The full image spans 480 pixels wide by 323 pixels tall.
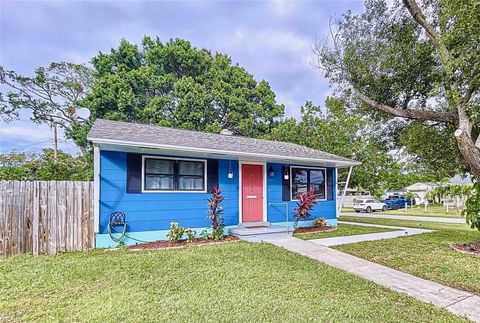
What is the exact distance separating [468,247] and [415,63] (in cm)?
521

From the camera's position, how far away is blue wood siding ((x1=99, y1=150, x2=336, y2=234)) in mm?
6789

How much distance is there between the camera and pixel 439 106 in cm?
938

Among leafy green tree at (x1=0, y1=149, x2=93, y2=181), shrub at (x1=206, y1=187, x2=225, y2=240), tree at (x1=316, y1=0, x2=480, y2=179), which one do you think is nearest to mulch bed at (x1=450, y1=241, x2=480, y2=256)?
tree at (x1=316, y1=0, x2=480, y2=179)

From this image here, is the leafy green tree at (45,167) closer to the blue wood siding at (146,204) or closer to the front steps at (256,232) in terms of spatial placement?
the blue wood siding at (146,204)

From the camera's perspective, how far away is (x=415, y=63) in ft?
26.5

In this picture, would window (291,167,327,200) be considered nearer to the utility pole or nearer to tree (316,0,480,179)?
tree (316,0,480,179)

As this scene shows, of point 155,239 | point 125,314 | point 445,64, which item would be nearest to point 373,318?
point 125,314

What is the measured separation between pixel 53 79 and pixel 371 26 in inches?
864

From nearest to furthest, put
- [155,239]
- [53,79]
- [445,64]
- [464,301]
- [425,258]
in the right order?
1. [464,301]
2. [425,258]
3. [445,64]
4. [155,239]
5. [53,79]

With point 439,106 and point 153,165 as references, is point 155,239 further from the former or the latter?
point 439,106

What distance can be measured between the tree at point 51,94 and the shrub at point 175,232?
15301 mm

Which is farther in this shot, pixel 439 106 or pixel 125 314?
pixel 439 106

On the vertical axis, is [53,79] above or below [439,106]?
above

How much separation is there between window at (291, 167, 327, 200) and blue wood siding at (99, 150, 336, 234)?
2.40 meters
